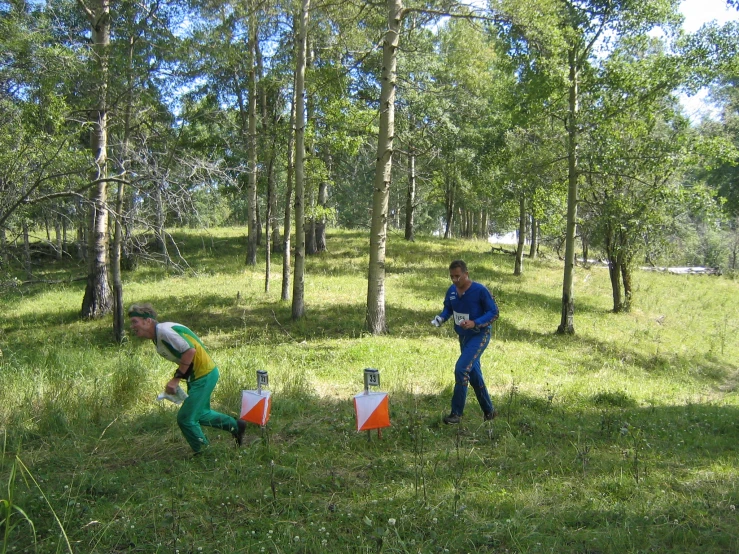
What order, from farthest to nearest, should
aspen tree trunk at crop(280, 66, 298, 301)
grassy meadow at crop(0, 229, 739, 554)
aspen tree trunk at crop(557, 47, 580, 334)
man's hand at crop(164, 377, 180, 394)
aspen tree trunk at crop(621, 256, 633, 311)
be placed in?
1. aspen tree trunk at crop(621, 256, 633, 311)
2. aspen tree trunk at crop(280, 66, 298, 301)
3. aspen tree trunk at crop(557, 47, 580, 334)
4. man's hand at crop(164, 377, 180, 394)
5. grassy meadow at crop(0, 229, 739, 554)

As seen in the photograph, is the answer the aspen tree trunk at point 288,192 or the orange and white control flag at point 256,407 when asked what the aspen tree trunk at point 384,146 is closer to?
the aspen tree trunk at point 288,192

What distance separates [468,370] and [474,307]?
718mm

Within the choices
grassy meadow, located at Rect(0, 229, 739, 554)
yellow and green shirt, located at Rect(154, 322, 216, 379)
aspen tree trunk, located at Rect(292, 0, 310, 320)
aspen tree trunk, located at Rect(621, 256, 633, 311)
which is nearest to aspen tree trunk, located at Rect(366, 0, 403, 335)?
grassy meadow, located at Rect(0, 229, 739, 554)

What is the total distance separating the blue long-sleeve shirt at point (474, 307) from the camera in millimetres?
5859

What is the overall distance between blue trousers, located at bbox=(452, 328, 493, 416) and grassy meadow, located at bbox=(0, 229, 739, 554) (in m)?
0.34

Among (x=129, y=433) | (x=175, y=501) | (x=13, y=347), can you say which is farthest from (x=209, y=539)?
(x=13, y=347)

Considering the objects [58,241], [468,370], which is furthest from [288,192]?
[58,241]

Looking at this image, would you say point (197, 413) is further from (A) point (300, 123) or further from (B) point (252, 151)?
(B) point (252, 151)

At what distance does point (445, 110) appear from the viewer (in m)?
19.5

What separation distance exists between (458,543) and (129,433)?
3831 mm

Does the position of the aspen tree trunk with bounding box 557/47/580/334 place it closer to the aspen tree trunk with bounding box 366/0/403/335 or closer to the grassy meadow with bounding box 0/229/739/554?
the grassy meadow with bounding box 0/229/739/554

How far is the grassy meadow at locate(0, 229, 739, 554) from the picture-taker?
147 inches

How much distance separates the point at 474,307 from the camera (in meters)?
5.99

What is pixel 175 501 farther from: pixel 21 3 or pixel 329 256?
pixel 329 256
